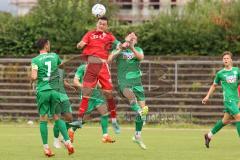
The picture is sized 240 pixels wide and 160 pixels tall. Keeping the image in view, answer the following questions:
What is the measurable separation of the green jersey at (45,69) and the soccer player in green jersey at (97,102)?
8.70 feet

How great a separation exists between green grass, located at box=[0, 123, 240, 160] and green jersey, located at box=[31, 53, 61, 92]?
1.30 meters

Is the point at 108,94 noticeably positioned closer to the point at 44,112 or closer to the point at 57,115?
the point at 57,115

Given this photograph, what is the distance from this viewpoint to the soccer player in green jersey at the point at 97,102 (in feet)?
59.1

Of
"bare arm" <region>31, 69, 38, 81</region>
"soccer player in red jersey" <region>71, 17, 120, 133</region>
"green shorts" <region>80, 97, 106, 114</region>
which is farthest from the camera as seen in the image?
"green shorts" <region>80, 97, 106, 114</region>

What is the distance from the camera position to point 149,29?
34.3m

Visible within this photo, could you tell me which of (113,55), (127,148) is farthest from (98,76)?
(127,148)

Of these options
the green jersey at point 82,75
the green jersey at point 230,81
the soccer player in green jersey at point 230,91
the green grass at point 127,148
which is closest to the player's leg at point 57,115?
the green grass at point 127,148

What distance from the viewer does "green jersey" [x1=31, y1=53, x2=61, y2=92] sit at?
49.8 ft

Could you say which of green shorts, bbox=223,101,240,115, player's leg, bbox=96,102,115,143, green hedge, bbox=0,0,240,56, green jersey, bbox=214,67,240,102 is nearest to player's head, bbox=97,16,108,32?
player's leg, bbox=96,102,115,143

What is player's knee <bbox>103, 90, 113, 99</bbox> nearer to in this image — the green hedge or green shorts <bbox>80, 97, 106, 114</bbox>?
green shorts <bbox>80, 97, 106, 114</bbox>

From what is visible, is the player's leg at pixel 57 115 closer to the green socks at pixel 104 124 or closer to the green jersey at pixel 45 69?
the green jersey at pixel 45 69

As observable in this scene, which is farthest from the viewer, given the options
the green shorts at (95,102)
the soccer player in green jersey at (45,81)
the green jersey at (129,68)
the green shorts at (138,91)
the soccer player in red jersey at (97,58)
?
the green shorts at (95,102)

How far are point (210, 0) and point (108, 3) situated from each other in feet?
19.4

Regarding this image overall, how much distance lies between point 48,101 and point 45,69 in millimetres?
591
